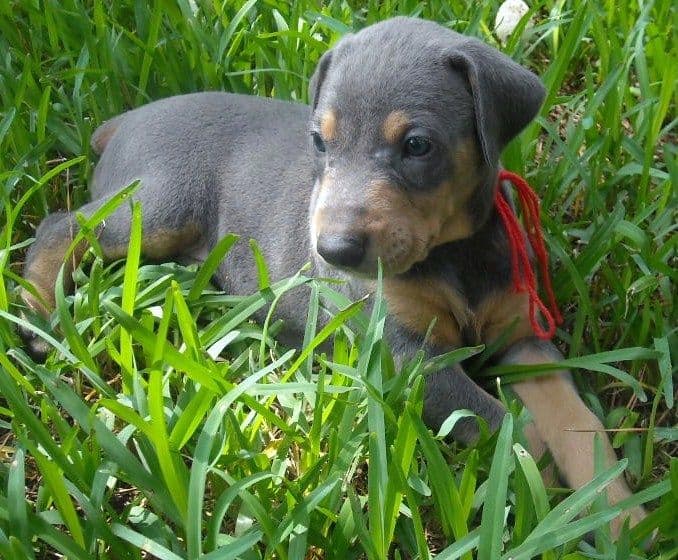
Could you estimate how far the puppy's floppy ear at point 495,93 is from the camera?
3.04m

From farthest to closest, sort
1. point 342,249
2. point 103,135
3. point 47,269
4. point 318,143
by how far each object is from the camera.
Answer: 1. point 103,135
2. point 47,269
3. point 318,143
4. point 342,249

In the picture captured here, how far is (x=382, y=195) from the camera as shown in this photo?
2.98 m

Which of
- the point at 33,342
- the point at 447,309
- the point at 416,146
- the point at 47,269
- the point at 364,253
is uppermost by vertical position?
the point at 416,146

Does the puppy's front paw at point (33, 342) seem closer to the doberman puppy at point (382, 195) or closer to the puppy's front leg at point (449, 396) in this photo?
the doberman puppy at point (382, 195)

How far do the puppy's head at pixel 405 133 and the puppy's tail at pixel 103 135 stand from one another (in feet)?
5.18

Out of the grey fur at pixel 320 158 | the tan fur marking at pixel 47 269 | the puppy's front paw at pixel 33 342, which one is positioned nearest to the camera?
the grey fur at pixel 320 158

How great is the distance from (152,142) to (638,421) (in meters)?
2.19

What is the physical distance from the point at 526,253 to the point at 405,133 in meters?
0.77

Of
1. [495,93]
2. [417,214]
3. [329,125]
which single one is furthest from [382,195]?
[495,93]

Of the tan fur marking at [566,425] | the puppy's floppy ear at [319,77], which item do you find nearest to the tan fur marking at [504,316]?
the tan fur marking at [566,425]

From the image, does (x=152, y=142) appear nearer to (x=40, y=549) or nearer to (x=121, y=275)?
(x=121, y=275)

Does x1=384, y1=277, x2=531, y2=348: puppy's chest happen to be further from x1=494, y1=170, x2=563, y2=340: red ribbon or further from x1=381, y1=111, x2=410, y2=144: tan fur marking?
x1=381, y1=111, x2=410, y2=144: tan fur marking

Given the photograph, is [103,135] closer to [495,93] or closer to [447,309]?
[447,309]

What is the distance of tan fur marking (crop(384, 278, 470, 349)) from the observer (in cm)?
332
